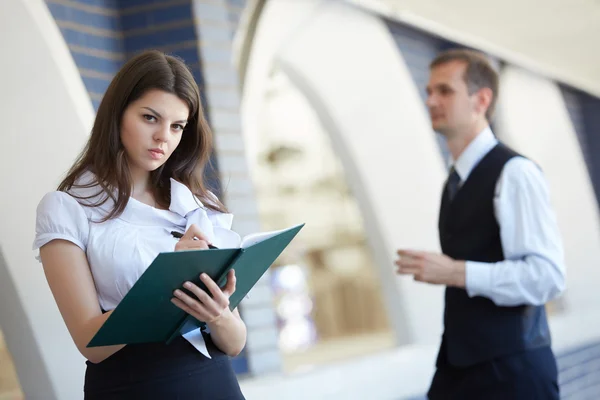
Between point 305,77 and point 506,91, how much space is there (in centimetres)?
262

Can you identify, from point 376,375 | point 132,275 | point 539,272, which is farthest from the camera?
point 376,375

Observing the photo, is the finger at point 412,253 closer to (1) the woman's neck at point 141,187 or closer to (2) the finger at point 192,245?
(1) the woman's neck at point 141,187

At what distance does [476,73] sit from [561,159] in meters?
5.07

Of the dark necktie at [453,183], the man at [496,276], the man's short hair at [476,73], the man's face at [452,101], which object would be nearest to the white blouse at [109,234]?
the man at [496,276]

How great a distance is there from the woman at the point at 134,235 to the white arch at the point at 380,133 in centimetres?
317

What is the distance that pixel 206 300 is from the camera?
5.46ft

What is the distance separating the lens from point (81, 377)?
9.39 feet

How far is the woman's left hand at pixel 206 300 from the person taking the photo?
164 cm

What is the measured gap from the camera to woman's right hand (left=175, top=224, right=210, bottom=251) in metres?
1.68

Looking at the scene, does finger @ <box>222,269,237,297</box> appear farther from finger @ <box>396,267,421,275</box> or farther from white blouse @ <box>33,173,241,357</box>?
finger @ <box>396,267,421,275</box>

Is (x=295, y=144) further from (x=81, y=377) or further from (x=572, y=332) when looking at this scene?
(x=81, y=377)

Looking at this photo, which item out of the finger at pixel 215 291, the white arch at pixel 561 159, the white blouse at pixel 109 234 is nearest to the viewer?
the finger at pixel 215 291

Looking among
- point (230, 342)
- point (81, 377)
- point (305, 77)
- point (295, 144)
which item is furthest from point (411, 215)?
point (295, 144)

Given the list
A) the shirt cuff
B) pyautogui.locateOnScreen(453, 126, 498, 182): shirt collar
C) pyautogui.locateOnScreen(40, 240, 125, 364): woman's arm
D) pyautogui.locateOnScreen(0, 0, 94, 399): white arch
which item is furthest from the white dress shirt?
pyautogui.locateOnScreen(0, 0, 94, 399): white arch
